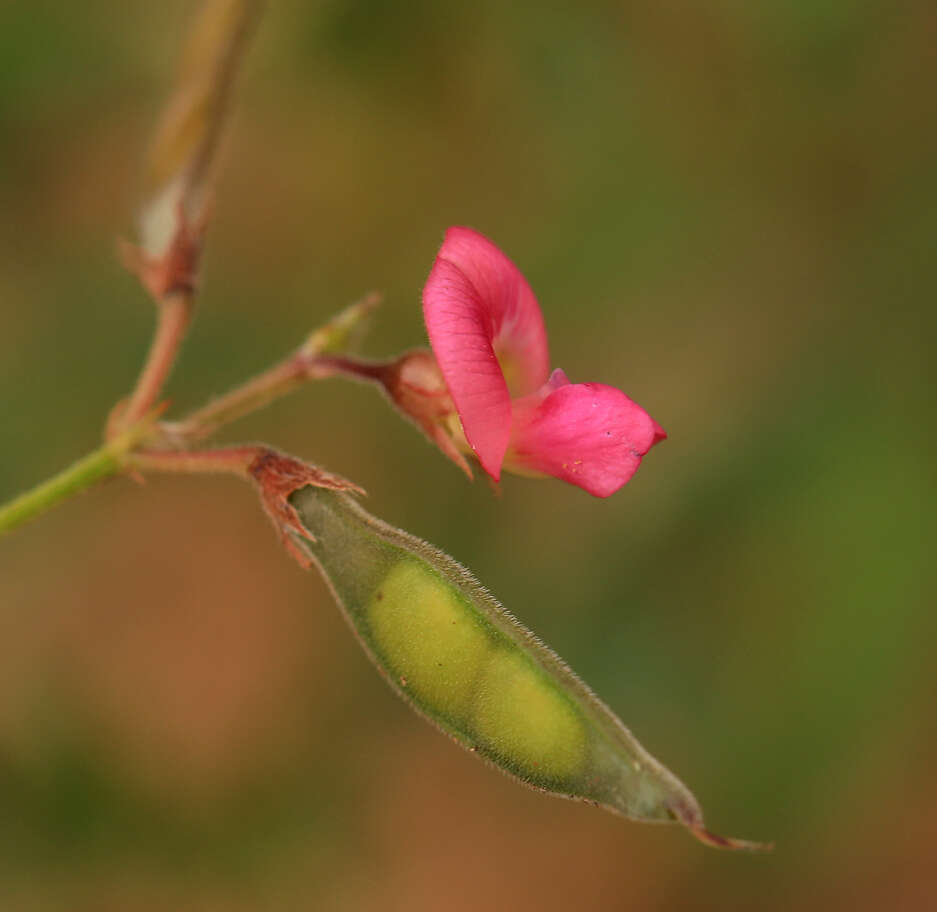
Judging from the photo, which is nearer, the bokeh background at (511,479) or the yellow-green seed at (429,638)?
the yellow-green seed at (429,638)

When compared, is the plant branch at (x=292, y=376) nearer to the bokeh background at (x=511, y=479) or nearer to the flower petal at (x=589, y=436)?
the flower petal at (x=589, y=436)

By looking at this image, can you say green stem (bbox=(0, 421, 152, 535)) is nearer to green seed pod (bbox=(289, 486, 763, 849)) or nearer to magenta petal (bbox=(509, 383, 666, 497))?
green seed pod (bbox=(289, 486, 763, 849))

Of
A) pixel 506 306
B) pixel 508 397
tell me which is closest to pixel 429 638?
pixel 508 397

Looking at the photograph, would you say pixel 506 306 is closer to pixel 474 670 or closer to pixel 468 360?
pixel 468 360

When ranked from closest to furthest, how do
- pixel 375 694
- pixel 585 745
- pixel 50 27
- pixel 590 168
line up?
pixel 585 745 < pixel 50 27 < pixel 375 694 < pixel 590 168

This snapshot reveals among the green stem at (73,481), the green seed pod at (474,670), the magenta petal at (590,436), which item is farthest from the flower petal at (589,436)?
the green stem at (73,481)

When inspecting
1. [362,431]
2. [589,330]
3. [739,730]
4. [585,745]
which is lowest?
[739,730]

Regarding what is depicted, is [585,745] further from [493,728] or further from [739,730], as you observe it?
[739,730]

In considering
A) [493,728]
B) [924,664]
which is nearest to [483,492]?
[924,664]
